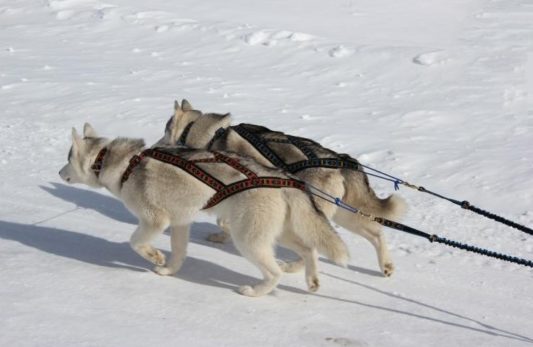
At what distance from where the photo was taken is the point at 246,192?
4.67 metres

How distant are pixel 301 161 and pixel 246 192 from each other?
87 cm

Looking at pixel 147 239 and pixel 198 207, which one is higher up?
pixel 198 207

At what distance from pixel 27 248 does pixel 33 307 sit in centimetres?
119

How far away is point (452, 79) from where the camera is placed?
35.2ft

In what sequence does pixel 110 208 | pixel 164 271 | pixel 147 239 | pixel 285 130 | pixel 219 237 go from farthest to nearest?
1. pixel 285 130
2. pixel 110 208
3. pixel 219 237
4. pixel 164 271
5. pixel 147 239

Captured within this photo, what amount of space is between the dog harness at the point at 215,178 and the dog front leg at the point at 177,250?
0.34 m

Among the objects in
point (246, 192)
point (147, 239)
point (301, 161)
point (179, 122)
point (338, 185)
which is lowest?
point (147, 239)

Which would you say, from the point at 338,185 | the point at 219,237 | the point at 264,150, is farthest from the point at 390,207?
the point at 219,237

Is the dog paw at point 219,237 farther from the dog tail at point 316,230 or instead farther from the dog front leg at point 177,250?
the dog tail at point 316,230

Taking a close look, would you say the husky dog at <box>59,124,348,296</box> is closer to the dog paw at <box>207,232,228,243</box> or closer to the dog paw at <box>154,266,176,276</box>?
the dog paw at <box>154,266,176,276</box>

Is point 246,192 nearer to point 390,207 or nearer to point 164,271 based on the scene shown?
point 164,271

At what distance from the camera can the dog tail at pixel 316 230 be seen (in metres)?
4.66

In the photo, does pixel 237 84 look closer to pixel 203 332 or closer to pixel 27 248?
pixel 27 248

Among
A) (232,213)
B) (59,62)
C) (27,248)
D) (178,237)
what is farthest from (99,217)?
(59,62)
